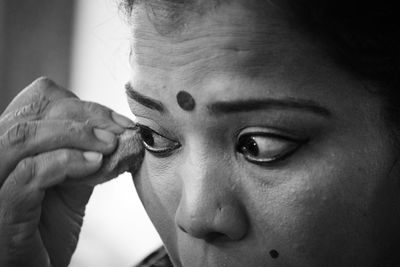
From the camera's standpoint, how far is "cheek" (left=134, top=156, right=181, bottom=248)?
125 centimetres

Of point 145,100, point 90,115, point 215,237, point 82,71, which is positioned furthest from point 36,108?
point 82,71

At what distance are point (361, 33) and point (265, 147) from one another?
22cm

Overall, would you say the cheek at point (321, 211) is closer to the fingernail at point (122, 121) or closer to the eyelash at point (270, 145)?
the eyelash at point (270, 145)

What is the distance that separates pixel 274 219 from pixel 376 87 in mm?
255

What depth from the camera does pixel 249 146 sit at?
1131mm

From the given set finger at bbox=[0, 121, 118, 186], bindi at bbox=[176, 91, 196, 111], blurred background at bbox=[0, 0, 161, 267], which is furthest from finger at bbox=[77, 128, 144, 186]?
blurred background at bbox=[0, 0, 161, 267]

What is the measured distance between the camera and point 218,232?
1154 mm

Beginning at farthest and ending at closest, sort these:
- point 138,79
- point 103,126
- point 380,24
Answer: point 103,126 < point 138,79 < point 380,24

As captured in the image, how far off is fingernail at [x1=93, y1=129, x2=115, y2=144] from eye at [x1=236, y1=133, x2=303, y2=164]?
0.34 meters

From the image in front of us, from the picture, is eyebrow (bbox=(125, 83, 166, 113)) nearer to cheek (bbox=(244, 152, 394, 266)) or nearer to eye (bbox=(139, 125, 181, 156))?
eye (bbox=(139, 125, 181, 156))

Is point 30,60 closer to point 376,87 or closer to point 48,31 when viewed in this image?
point 48,31

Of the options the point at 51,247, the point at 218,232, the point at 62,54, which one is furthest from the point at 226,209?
the point at 62,54

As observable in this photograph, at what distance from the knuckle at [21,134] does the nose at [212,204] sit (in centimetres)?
40

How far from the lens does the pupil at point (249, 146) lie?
1.12 metres
